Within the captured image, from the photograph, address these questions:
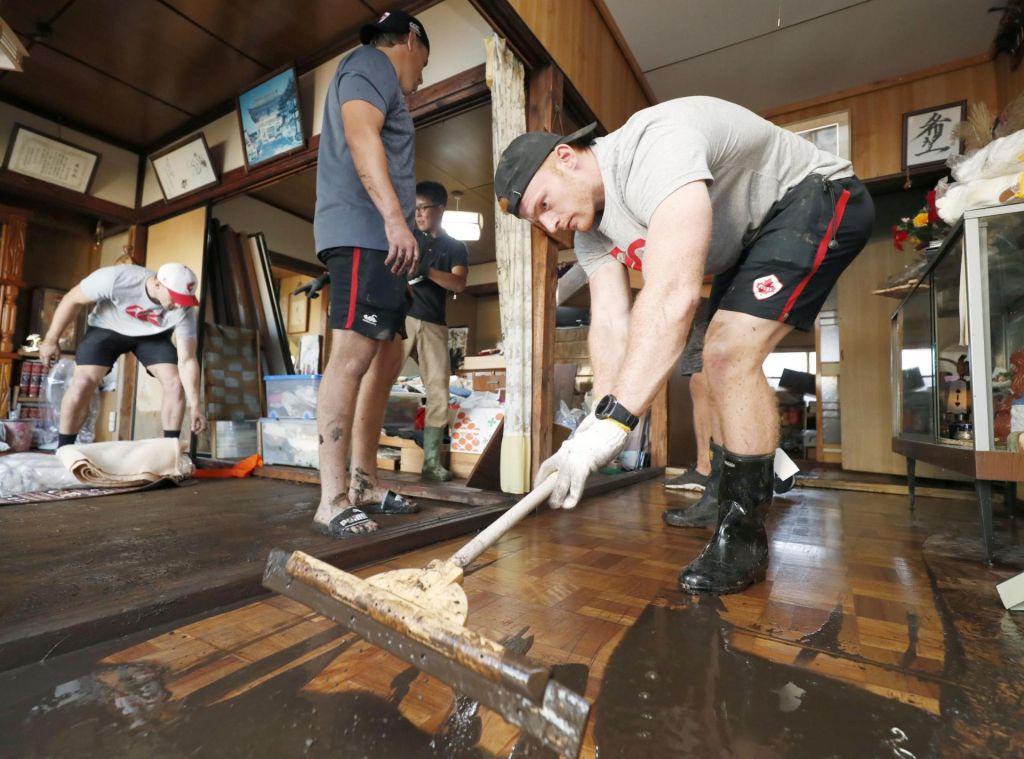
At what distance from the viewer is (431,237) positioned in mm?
2602

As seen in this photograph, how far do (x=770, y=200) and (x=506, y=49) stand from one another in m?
1.57

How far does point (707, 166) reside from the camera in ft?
3.18

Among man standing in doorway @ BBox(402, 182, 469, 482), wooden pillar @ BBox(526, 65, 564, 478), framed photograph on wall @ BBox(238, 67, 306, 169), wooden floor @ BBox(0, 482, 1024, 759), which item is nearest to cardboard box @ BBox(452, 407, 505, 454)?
man standing in doorway @ BBox(402, 182, 469, 482)

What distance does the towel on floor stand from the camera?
7.05 ft

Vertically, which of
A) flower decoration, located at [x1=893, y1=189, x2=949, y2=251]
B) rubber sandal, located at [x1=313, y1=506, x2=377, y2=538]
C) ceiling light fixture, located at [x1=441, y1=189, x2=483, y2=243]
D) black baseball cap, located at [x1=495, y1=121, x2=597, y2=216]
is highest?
ceiling light fixture, located at [x1=441, y1=189, x2=483, y2=243]

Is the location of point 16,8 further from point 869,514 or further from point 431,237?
point 869,514

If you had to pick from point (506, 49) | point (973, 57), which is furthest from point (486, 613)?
point (973, 57)

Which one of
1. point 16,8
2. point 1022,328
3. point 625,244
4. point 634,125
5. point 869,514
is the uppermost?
point 16,8

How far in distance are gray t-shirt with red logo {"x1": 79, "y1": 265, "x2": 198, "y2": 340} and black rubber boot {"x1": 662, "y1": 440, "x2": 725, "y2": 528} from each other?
276 cm

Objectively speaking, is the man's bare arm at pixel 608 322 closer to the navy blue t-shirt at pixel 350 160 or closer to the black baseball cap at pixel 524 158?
the black baseball cap at pixel 524 158

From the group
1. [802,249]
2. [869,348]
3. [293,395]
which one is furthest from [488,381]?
[869,348]

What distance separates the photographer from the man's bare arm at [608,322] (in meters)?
1.45

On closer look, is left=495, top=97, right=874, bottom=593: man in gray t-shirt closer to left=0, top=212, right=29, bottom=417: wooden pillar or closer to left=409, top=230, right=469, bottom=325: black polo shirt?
left=409, top=230, right=469, bottom=325: black polo shirt

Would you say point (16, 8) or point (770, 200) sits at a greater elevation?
point (16, 8)
